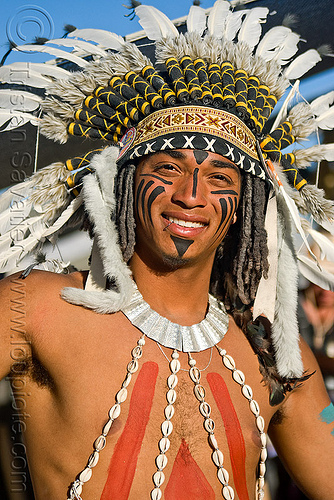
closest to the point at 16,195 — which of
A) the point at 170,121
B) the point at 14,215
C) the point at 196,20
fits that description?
the point at 14,215

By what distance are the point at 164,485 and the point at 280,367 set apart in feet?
2.71

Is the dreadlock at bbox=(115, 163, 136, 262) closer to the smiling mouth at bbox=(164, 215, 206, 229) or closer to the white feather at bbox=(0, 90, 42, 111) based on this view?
the smiling mouth at bbox=(164, 215, 206, 229)

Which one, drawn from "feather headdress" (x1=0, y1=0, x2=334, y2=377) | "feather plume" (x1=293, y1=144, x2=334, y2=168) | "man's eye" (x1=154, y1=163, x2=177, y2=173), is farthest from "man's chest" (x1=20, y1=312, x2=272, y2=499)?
"feather plume" (x1=293, y1=144, x2=334, y2=168)

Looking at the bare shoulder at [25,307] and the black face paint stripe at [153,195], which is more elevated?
the black face paint stripe at [153,195]

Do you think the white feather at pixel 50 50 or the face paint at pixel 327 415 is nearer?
the white feather at pixel 50 50

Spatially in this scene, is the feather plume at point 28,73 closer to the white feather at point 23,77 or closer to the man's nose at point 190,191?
the white feather at point 23,77

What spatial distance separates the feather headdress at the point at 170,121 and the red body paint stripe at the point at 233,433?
0.37 m

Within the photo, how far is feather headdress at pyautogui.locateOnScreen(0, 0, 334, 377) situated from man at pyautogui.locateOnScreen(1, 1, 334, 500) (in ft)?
0.04

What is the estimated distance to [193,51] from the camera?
264 centimetres

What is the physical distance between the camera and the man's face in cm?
233

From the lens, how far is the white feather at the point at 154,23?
2.68 meters

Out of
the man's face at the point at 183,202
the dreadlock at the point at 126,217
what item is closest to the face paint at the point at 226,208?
the man's face at the point at 183,202

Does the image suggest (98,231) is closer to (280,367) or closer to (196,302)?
(196,302)

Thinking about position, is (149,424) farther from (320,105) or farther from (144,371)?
(320,105)
